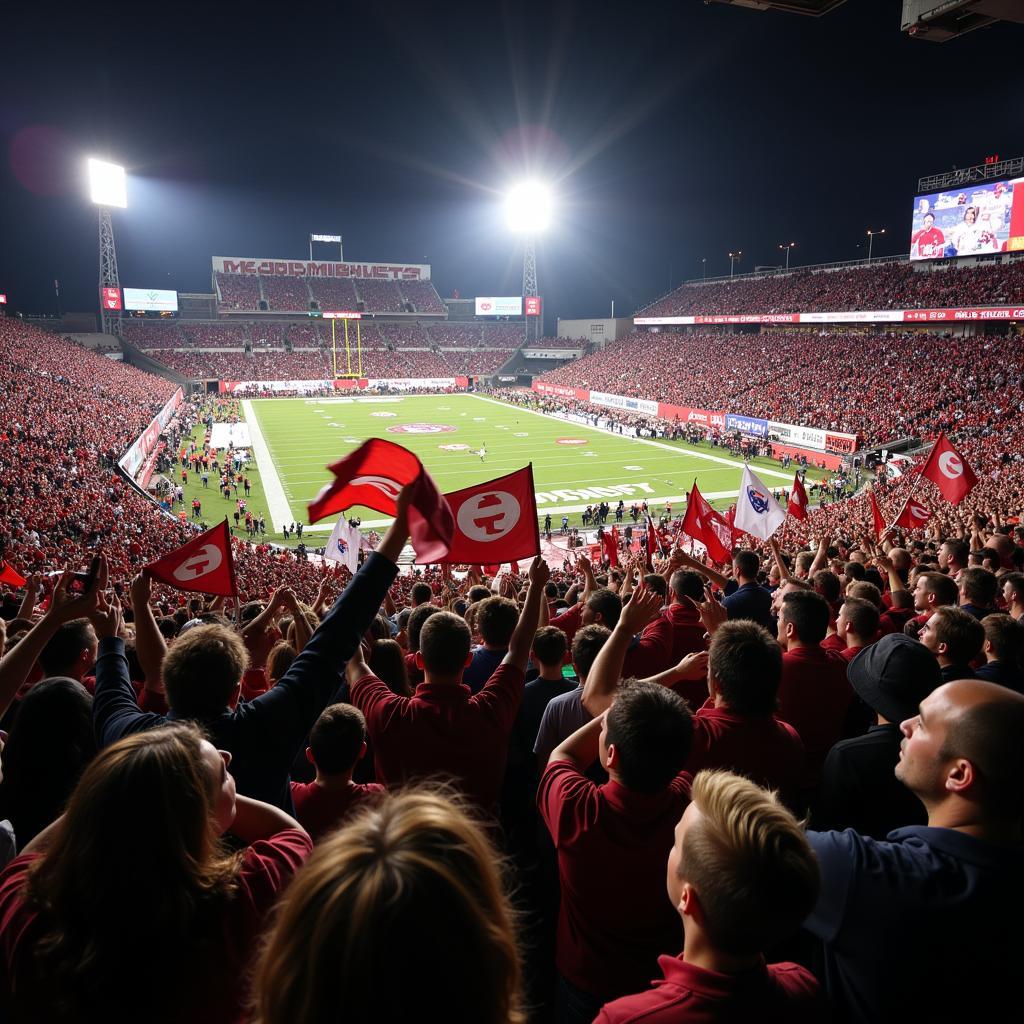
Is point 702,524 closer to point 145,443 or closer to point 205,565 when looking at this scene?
point 205,565

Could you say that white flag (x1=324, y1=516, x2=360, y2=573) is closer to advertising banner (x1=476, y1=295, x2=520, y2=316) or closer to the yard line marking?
the yard line marking

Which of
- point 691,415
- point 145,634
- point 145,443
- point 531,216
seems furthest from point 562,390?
point 145,634

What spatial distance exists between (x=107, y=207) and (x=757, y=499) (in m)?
78.4

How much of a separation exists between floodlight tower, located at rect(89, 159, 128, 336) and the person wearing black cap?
8253cm

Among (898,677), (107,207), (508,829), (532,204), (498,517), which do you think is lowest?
(508,829)

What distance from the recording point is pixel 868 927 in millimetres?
1994

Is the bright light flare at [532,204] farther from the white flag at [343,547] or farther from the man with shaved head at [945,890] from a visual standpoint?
the man with shaved head at [945,890]

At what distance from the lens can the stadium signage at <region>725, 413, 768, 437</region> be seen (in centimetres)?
4358

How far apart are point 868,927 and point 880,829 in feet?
3.97

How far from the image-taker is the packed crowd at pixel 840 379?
37125 mm

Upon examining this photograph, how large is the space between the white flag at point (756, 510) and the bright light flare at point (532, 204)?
288ft

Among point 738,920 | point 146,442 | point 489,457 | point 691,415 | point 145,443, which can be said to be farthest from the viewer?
point 691,415

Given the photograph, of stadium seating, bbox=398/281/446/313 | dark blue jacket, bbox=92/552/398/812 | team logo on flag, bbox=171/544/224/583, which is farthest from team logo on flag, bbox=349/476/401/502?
stadium seating, bbox=398/281/446/313

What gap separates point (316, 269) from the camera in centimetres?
10306
